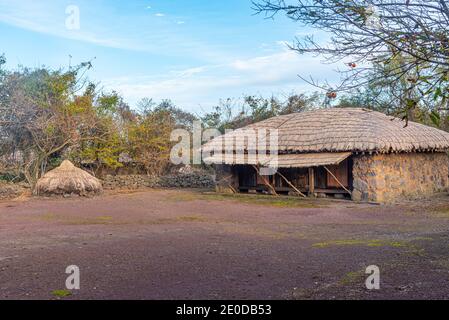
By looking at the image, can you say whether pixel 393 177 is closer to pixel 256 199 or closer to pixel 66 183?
pixel 256 199

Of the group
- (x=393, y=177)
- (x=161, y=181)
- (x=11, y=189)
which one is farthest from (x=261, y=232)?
(x=161, y=181)

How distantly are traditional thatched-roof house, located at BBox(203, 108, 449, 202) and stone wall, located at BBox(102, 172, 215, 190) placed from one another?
4.26 m

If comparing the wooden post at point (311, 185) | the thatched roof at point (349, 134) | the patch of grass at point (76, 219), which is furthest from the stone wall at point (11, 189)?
the wooden post at point (311, 185)

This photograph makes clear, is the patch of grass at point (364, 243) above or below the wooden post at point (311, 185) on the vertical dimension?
below

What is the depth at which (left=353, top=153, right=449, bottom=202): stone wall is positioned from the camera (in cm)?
1619

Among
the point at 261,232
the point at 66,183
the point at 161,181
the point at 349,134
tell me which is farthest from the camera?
the point at 161,181

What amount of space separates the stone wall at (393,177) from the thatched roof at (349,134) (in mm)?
446

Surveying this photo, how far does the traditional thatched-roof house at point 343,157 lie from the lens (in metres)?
16.4

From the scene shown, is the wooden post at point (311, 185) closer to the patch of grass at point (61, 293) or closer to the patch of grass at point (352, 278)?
the patch of grass at point (352, 278)

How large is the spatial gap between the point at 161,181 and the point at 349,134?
11.2 meters

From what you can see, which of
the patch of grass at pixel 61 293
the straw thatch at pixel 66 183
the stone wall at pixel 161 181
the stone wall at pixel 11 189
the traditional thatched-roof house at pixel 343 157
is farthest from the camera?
the stone wall at pixel 161 181

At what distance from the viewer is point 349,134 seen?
17094mm

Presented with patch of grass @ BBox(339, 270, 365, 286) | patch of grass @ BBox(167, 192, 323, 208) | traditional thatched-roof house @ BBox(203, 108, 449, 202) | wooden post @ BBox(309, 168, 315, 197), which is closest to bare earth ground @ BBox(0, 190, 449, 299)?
patch of grass @ BBox(339, 270, 365, 286)
